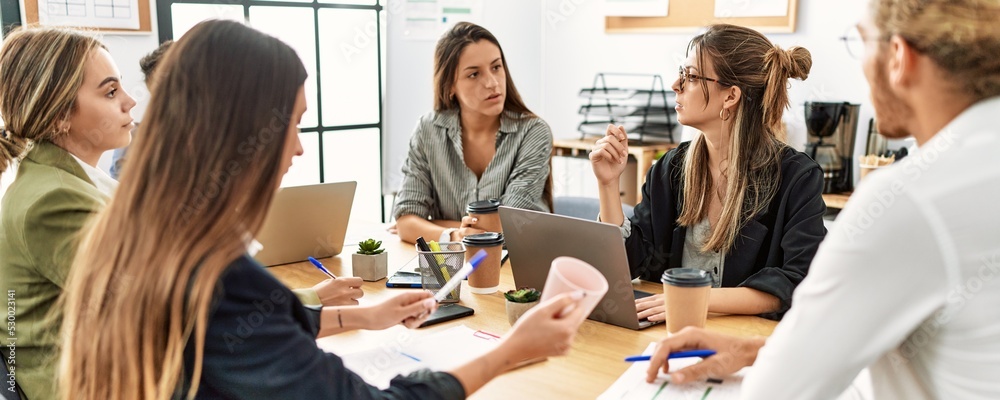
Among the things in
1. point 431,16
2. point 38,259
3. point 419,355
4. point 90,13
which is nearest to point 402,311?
point 419,355

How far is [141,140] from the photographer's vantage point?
3.45 feet

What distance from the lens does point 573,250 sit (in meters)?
Result: 1.69

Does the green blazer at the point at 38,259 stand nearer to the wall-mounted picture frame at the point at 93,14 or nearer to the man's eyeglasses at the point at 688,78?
the man's eyeglasses at the point at 688,78

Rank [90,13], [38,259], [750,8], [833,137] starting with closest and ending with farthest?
[38,259]
[90,13]
[833,137]
[750,8]

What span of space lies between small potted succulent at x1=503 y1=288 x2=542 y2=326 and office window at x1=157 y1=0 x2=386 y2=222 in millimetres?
2563

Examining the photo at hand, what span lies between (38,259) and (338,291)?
0.56 metres

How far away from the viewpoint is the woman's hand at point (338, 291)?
5.73ft

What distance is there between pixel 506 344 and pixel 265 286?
361 mm

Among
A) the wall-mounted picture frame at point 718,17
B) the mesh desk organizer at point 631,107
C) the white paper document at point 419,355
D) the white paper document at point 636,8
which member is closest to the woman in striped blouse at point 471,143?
the white paper document at point 419,355

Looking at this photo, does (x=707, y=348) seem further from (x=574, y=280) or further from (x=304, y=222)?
(x=304, y=222)

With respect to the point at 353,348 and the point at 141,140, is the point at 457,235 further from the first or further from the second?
the point at 141,140

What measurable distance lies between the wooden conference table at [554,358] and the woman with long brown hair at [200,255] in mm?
380

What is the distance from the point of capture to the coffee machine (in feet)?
11.8

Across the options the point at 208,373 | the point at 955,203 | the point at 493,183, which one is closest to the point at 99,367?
the point at 208,373
